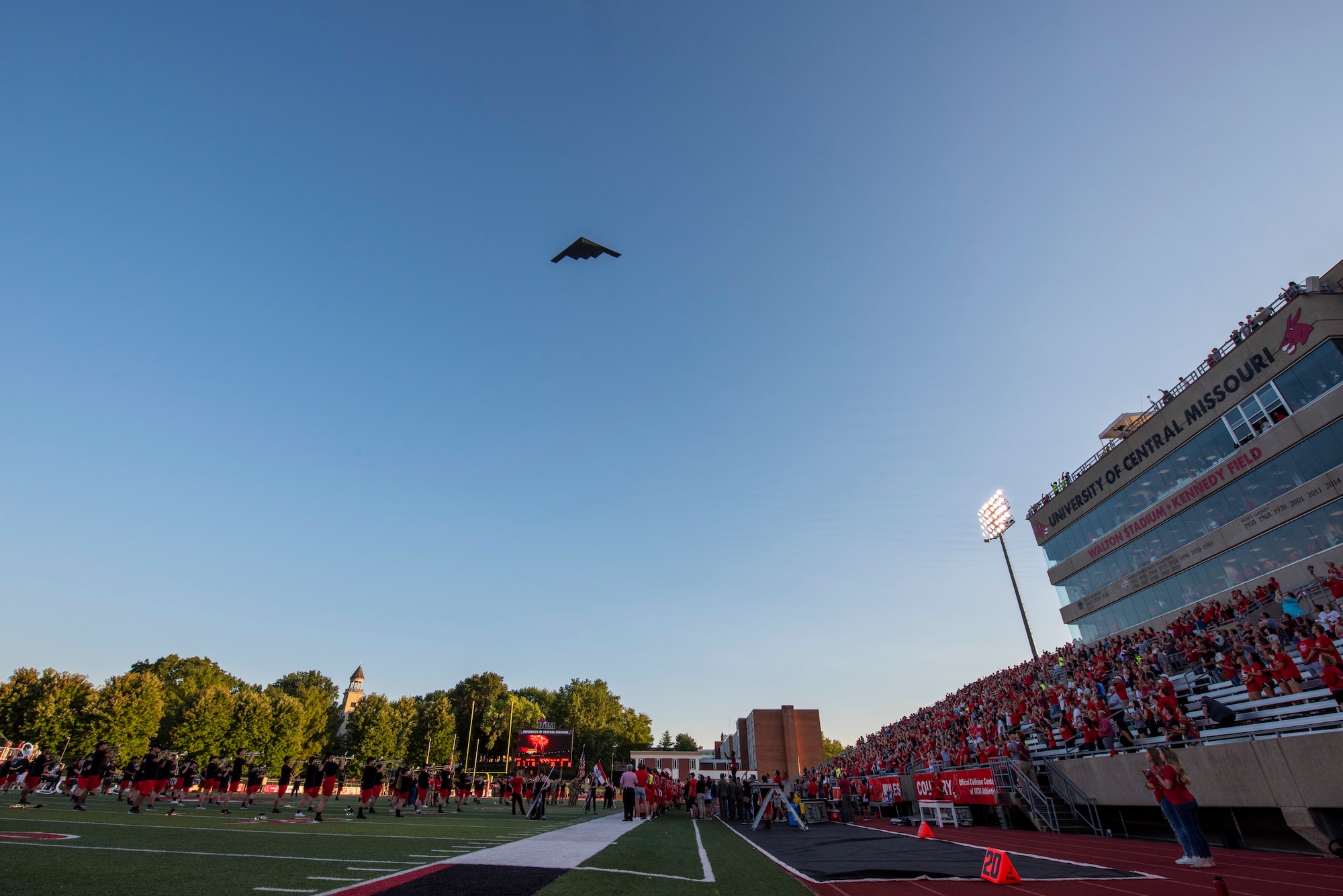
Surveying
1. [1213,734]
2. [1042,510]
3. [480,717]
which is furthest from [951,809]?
[480,717]

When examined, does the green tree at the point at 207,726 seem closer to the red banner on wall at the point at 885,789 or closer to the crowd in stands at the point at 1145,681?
the crowd in stands at the point at 1145,681

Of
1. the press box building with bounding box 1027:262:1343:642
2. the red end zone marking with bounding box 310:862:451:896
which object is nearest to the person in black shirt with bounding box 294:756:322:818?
the red end zone marking with bounding box 310:862:451:896

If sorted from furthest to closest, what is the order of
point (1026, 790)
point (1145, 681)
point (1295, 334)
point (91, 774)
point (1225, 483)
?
point (1225, 483) < point (1295, 334) < point (1145, 681) < point (1026, 790) < point (91, 774)

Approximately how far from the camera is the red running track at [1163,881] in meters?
7.04

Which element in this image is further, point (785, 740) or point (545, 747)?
point (785, 740)

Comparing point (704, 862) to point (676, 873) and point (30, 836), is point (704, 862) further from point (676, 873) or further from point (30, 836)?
point (30, 836)

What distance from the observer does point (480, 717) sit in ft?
309

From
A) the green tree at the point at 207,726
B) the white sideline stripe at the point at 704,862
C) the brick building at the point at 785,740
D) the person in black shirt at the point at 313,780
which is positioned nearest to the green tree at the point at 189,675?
the green tree at the point at 207,726

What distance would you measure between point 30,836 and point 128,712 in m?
64.9

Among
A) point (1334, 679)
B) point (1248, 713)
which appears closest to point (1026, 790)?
point (1248, 713)

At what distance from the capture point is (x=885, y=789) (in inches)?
969

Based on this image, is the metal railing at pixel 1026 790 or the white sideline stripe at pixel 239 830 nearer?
the white sideline stripe at pixel 239 830

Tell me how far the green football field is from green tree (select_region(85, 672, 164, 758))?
54051 millimetres

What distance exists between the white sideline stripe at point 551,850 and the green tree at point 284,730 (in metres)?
66.0
